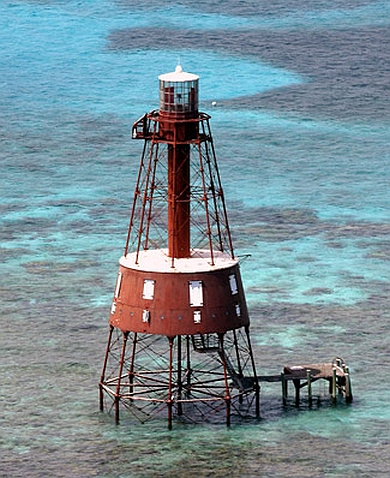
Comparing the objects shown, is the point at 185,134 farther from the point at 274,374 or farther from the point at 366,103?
the point at 366,103

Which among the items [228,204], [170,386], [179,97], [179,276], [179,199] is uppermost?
[228,204]

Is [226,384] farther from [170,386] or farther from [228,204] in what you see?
[228,204]

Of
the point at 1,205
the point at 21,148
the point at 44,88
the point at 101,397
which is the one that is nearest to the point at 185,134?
the point at 101,397

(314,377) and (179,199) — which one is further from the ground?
(179,199)

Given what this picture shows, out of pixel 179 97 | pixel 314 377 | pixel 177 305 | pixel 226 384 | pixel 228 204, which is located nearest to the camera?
pixel 177 305

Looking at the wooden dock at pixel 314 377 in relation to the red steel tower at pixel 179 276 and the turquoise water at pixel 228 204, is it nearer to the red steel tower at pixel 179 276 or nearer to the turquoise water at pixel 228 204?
the turquoise water at pixel 228 204

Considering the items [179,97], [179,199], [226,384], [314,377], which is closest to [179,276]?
[179,199]
